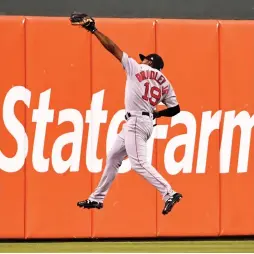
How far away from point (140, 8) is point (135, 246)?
2.40 meters

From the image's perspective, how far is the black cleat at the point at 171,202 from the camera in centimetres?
1030

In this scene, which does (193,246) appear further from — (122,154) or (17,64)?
(17,64)

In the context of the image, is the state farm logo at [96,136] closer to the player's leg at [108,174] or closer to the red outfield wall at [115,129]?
the red outfield wall at [115,129]

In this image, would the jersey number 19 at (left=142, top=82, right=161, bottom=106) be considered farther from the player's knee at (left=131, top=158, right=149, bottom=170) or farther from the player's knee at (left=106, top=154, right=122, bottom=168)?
the player's knee at (left=106, top=154, right=122, bottom=168)

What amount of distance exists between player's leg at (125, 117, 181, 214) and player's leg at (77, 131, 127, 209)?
15cm

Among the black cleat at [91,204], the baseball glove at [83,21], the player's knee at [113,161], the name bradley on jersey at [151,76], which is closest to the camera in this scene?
the baseball glove at [83,21]

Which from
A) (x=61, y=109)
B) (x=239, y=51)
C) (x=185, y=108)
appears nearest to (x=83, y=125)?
(x=61, y=109)

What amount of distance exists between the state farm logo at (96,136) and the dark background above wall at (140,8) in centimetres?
84

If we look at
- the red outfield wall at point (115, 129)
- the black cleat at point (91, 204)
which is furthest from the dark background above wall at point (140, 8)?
the black cleat at point (91, 204)

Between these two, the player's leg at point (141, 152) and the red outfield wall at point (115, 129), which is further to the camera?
the red outfield wall at point (115, 129)

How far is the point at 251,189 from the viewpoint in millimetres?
11133

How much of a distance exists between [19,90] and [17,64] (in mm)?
255

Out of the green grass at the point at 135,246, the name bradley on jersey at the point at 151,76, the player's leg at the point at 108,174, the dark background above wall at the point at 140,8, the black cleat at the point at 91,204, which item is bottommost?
the green grass at the point at 135,246

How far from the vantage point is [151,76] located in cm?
1004
